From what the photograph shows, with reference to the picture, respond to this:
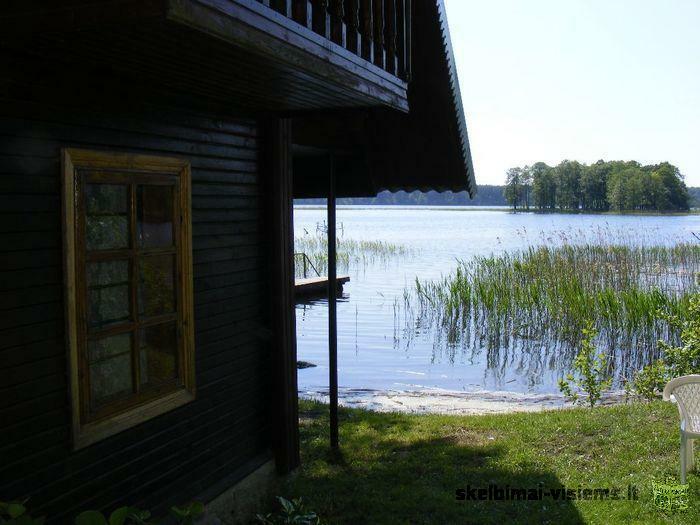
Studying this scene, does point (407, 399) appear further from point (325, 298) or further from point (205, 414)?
point (325, 298)

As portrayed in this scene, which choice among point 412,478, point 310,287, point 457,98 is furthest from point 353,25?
point 310,287

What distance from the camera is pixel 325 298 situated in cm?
2008

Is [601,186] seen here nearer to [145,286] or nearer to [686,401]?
[686,401]

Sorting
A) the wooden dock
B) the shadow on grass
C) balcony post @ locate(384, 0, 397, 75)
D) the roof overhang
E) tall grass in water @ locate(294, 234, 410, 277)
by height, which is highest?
balcony post @ locate(384, 0, 397, 75)

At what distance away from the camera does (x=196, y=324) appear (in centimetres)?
464

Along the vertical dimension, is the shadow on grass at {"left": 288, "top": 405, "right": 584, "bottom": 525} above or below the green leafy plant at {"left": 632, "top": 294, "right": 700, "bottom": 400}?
below

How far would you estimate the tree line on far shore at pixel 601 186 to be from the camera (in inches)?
2525

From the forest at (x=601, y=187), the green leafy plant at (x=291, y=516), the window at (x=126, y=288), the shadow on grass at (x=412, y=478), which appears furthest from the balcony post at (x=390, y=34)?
the forest at (x=601, y=187)

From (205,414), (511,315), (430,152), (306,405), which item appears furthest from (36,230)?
(511,315)

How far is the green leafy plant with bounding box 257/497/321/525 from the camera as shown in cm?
484

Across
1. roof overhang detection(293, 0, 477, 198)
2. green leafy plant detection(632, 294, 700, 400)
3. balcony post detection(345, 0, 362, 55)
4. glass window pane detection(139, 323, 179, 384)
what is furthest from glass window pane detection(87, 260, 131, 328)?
green leafy plant detection(632, 294, 700, 400)

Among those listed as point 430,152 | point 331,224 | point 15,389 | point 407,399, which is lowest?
point 407,399

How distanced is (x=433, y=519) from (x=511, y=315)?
29.8 ft

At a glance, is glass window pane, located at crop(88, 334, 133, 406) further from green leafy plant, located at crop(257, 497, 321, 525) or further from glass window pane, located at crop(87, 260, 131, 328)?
green leafy plant, located at crop(257, 497, 321, 525)
